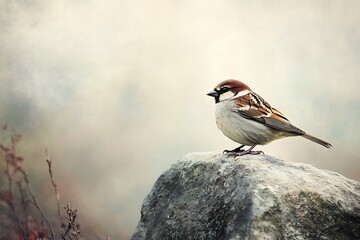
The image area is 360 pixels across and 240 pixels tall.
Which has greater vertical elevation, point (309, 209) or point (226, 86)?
point (226, 86)

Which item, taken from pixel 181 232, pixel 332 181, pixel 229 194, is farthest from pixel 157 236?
pixel 332 181

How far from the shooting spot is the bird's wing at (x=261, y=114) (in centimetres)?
529

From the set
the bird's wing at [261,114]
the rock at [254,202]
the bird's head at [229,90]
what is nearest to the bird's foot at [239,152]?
the rock at [254,202]

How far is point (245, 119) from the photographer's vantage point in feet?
17.3

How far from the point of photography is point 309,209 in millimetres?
4031

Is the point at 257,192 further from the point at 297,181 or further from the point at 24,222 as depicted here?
the point at 24,222

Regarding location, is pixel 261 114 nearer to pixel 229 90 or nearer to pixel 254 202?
pixel 229 90

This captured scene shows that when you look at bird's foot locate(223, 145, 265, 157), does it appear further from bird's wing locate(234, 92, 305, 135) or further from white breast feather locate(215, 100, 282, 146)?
bird's wing locate(234, 92, 305, 135)

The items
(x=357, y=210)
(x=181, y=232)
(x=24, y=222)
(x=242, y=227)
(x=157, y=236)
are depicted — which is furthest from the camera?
(x=24, y=222)

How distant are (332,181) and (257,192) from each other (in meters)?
0.80

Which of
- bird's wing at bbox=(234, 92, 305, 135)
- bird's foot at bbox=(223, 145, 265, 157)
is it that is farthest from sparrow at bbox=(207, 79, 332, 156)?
bird's foot at bbox=(223, 145, 265, 157)

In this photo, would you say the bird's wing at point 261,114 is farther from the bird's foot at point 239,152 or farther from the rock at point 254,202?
the rock at point 254,202

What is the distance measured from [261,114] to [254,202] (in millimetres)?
1603

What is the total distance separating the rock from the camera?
3.93 m
